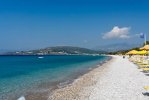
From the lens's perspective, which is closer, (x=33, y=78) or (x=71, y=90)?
(x=71, y=90)

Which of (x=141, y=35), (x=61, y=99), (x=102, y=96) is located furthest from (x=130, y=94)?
(x=141, y=35)

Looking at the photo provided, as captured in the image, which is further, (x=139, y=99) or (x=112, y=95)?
(x=112, y=95)

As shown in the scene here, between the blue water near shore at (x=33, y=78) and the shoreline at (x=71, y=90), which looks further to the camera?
the blue water near shore at (x=33, y=78)

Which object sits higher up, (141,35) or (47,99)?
(141,35)

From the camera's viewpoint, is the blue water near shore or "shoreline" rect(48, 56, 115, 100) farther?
the blue water near shore

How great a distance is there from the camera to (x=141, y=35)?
57719 mm

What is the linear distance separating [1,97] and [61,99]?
406cm

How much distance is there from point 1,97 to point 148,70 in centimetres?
1460

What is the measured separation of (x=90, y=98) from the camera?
13.2 metres

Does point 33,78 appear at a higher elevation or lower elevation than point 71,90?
lower

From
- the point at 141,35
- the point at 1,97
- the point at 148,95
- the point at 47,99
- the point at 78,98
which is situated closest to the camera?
the point at 148,95

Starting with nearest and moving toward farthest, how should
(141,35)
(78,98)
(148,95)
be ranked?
(148,95)
(78,98)
(141,35)

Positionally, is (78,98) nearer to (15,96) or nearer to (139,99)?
(139,99)

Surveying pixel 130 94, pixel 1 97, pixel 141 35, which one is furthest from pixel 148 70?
pixel 141 35
